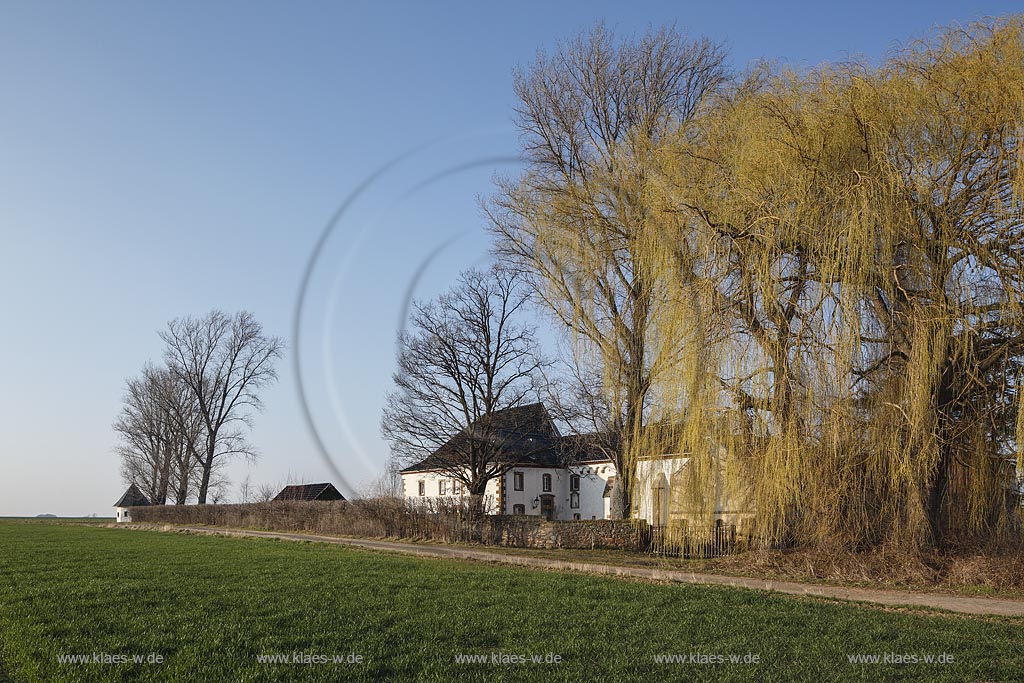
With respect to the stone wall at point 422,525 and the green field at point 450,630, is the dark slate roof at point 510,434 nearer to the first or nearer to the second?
the stone wall at point 422,525

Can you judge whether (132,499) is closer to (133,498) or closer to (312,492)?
(133,498)

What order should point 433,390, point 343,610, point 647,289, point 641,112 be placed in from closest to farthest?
point 343,610 < point 647,289 < point 641,112 < point 433,390

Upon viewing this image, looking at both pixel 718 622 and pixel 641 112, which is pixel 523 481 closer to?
pixel 641 112

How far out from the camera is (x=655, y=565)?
19.7 m

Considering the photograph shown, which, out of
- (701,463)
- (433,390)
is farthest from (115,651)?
(433,390)

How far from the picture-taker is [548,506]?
53188 millimetres

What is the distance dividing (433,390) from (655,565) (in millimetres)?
20727

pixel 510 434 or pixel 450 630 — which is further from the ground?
pixel 510 434

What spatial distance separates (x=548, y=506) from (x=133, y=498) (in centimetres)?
3964

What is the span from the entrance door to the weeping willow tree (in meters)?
37.1

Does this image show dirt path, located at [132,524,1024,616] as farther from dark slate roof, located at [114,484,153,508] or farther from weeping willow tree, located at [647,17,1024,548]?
dark slate roof, located at [114,484,153,508]

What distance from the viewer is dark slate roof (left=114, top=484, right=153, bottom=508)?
70375 millimetres

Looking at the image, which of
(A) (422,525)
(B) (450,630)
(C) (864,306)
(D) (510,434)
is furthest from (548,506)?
(B) (450,630)

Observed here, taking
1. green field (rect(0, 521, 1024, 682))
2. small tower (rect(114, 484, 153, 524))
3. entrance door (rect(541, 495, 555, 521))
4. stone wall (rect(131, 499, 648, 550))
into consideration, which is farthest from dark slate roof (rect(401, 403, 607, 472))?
small tower (rect(114, 484, 153, 524))
